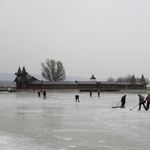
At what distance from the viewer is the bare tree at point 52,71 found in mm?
77438

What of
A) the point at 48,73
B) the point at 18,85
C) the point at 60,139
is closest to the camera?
the point at 60,139

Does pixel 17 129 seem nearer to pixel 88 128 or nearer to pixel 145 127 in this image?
pixel 88 128

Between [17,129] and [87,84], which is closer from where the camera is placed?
[17,129]

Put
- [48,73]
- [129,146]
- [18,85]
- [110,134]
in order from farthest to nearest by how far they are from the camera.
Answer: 1. [48,73]
2. [18,85]
3. [110,134]
4. [129,146]

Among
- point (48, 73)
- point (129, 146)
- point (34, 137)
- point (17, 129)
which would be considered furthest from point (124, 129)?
point (48, 73)

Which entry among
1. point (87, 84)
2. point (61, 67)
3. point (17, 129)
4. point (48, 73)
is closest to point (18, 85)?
point (48, 73)

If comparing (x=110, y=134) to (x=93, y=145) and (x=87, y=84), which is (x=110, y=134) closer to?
(x=93, y=145)

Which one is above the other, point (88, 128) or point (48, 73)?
point (48, 73)

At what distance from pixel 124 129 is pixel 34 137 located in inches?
171

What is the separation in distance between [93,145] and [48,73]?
72.0 meters

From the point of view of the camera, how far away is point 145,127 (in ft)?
30.6

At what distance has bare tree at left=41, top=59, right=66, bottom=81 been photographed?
77.4 meters

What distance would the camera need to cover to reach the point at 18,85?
6844 cm

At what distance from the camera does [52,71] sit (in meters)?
77.8
